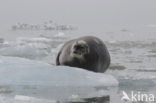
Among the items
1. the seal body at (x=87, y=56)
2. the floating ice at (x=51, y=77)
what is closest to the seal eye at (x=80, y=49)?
the seal body at (x=87, y=56)

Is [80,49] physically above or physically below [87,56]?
above

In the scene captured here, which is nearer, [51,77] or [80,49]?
[51,77]

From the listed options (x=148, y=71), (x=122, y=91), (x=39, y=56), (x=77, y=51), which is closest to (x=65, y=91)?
(x=122, y=91)

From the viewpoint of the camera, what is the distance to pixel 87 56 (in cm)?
700

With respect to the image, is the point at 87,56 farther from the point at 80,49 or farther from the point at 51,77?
the point at 51,77

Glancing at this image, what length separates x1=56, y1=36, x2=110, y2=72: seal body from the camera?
696 centimetres

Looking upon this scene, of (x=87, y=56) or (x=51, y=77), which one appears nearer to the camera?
(x=51, y=77)

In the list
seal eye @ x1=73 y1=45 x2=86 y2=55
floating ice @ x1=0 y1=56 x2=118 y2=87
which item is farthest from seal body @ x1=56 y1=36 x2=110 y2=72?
floating ice @ x1=0 y1=56 x2=118 y2=87

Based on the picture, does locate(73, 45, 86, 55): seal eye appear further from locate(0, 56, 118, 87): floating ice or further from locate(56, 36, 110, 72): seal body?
locate(0, 56, 118, 87): floating ice

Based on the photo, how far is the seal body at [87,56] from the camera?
696 cm

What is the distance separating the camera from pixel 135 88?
17.8 ft

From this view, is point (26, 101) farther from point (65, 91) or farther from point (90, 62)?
point (90, 62)

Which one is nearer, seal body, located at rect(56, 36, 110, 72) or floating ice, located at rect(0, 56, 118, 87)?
floating ice, located at rect(0, 56, 118, 87)

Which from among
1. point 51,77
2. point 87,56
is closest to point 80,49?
point 87,56
